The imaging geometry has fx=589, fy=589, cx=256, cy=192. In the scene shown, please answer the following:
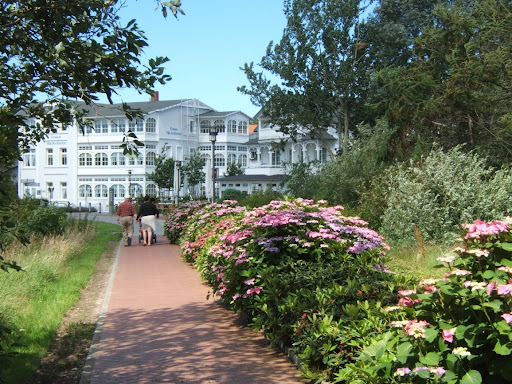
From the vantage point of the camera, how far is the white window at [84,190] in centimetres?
7081

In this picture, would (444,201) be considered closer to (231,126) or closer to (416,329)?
(416,329)

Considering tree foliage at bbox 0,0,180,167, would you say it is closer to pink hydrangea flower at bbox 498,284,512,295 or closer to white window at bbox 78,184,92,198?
pink hydrangea flower at bbox 498,284,512,295

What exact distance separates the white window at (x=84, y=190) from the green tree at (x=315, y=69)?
34573mm

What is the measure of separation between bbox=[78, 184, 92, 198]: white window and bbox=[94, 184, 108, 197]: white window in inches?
32.3

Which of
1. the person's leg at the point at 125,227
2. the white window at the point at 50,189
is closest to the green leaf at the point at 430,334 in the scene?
the person's leg at the point at 125,227

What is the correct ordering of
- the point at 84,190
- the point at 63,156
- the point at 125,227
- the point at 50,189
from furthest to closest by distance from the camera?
the point at 50,189 < the point at 63,156 < the point at 84,190 < the point at 125,227

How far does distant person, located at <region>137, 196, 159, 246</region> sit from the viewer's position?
65.2 ft

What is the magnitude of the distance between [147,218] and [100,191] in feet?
172

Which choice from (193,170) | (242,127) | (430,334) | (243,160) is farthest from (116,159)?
(430,334)

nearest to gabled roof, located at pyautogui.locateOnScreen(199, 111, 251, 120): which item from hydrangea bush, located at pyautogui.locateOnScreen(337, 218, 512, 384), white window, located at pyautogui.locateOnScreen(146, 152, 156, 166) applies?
white window, located at pyautogui.locateOnScreen(146, 152, 156, 166)

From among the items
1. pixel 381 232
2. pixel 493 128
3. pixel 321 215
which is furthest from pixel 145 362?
pixel 493 128

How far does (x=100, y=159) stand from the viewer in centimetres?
6975

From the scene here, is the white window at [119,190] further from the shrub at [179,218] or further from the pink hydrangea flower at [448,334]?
the pink hydrangea flower at [448,334]

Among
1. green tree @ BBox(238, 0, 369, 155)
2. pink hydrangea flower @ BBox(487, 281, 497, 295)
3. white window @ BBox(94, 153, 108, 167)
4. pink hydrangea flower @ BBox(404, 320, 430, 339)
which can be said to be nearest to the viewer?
pink hydrangea flower @ BBox(487, 281, 497, 295)
